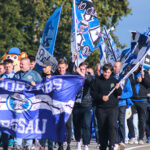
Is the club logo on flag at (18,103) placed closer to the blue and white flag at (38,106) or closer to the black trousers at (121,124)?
the blue and white flag at (38,106)

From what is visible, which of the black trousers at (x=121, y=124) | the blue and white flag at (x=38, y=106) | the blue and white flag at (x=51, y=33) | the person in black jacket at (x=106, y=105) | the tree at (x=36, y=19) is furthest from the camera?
the tree at (x=36, y=19)

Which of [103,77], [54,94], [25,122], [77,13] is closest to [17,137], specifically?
[25,122]

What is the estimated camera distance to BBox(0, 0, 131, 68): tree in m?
39.5

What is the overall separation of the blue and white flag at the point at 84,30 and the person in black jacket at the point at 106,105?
258 cm

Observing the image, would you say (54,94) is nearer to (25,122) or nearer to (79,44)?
(25,122)

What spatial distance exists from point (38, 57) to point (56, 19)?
43.7 inches

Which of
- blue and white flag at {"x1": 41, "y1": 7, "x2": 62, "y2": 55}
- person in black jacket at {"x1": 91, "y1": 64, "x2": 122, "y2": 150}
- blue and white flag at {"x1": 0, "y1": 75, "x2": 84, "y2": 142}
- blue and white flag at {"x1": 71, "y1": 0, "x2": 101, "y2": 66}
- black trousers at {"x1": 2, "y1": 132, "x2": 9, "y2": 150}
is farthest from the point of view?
blue and white flag at {"x1": 71, "y1": 0, "x2": 101, "y2": 66}

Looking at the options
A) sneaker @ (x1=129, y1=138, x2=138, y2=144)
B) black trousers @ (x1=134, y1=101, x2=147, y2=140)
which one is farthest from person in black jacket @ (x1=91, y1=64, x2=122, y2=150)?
black trousers @ (x1=134, y1=101, x2=147, y2=140)

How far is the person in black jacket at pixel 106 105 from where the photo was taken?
39.1 ft

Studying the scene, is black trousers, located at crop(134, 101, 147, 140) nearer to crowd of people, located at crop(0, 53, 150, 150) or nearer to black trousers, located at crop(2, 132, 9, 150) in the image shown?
crowd of people, located at crop(0, 53, 150, 150)

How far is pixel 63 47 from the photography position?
1620 inches

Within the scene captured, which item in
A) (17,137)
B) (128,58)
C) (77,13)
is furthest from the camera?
(77,13)

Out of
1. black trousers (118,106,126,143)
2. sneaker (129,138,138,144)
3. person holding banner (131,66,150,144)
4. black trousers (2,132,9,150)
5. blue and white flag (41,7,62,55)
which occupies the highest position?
blue and white flag (41,7,62,55)

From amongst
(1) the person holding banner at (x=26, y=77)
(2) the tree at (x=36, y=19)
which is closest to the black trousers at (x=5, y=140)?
(1) the person holding banner at (x=26, y=77)
